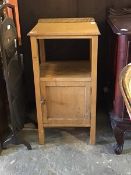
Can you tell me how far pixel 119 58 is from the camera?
1510mm

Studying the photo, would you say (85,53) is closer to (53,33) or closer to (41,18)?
(41,18)

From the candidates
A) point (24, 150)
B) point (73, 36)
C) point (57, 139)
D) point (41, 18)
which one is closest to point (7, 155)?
point (24, 150)

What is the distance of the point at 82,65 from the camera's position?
191 centimetres

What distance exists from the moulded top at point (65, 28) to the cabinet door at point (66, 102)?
1.07 ft

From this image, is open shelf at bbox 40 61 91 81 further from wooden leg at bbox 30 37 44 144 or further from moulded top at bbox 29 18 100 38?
moulded top at bbox 29 18 100 38

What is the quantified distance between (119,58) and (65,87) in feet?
1.31

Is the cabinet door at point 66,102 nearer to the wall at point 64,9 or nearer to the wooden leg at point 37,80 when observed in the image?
the wooden leg at point 37,80

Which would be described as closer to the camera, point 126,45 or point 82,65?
point 126,45

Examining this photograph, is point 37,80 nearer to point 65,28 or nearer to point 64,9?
point 65,28

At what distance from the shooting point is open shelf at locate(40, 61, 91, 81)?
1649 millimetres

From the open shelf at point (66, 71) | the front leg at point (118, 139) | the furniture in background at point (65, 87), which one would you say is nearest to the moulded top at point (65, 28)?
the furniture in background at point (65, 87)

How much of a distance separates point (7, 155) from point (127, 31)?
1130mm

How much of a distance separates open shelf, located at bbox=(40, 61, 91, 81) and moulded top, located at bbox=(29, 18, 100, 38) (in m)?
0.28

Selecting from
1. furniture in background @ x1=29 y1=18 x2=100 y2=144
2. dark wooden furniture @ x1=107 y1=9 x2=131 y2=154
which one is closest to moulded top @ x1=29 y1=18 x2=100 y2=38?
furniture in background @ x1=29 y1=18 x2=100 y2=144
